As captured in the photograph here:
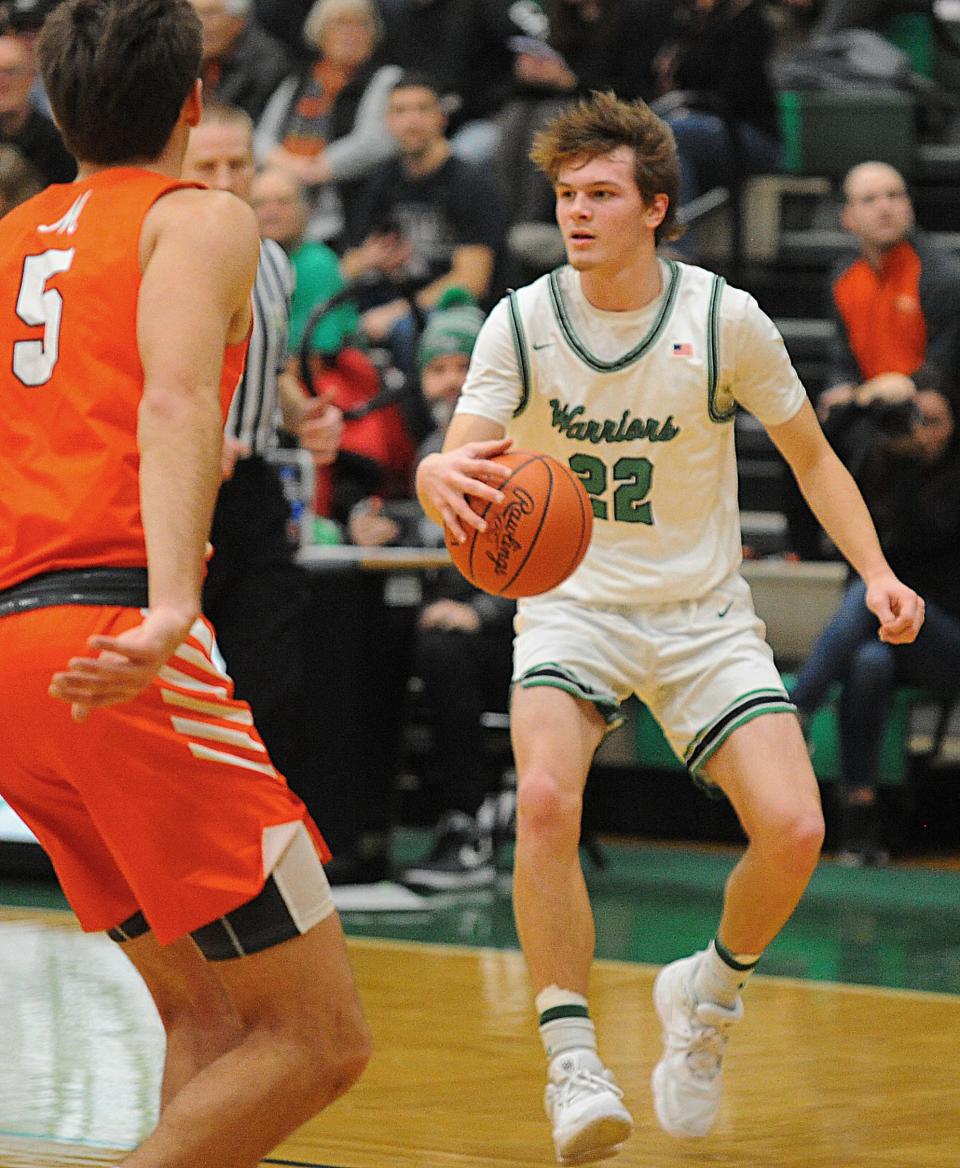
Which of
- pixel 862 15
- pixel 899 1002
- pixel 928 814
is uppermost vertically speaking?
pixel 862 15

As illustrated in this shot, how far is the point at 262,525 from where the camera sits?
669 centimetres

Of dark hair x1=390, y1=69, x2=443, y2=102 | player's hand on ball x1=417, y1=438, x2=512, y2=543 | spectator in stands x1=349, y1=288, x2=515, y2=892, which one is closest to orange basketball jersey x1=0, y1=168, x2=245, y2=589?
player's hand on ball x1=417, y1=438, x2=512, y2=543

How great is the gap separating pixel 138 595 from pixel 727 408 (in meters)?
1.93

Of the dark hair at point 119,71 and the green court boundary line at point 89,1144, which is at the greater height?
the dark hair at point 119,71

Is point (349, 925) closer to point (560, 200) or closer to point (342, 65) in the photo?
point (560, 200)

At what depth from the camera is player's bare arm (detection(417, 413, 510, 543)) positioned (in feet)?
13.3

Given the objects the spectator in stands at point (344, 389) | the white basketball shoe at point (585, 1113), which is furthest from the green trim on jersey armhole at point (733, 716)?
the spectator in stands at point (344, 389)

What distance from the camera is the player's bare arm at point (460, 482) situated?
4.06m

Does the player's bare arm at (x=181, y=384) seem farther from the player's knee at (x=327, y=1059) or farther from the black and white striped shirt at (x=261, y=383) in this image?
the black and white striped shirt at (x=261, y=383)

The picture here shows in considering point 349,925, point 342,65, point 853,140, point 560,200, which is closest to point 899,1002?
point 349,925

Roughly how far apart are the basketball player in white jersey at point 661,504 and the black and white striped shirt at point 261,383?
1882mm

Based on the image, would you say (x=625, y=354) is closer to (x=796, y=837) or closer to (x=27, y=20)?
(x=796, y=837)

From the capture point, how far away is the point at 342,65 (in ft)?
37.4

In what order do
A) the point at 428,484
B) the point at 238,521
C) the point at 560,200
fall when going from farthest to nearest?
the point at 238,521 → the point at 560,200 → the point at 428,484
